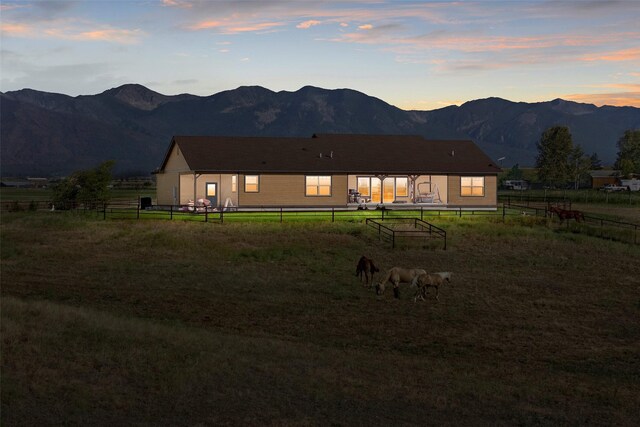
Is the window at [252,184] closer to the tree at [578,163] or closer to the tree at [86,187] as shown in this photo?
the tree at [86,187]

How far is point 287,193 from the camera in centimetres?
4934

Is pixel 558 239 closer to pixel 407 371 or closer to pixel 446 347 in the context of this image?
pixel 446 347

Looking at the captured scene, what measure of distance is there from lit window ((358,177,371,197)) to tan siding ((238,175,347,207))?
1798mm

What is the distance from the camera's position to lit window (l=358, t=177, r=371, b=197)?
2041 inches

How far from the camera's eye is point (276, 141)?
5522cm

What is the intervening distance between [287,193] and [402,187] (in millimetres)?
9652

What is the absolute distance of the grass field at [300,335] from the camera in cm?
1248

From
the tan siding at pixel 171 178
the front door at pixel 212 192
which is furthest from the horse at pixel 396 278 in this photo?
the tan siding at pixel 171 178

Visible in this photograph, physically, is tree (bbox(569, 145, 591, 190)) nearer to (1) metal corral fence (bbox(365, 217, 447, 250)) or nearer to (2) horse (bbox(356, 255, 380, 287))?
(1) metal corral fence (bbox(365, 217, 447, 250))

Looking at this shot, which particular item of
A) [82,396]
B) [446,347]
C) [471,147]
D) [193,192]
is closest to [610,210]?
[471,147]

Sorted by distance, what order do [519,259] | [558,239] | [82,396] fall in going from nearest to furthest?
[82,396] < [519,259] < [558,239]

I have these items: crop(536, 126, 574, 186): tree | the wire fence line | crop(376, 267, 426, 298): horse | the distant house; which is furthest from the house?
the distant house

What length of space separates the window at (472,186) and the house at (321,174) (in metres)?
0.08

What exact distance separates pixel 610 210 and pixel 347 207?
3167 centimetres
